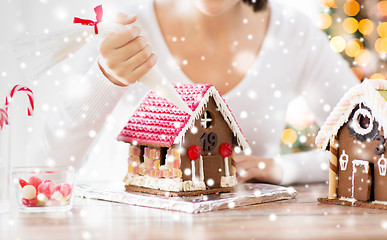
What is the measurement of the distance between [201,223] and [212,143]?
30cm

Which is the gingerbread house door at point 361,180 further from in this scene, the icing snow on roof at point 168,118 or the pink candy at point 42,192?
the pink candy at point 42,192

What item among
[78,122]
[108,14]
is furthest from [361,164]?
[108,14]

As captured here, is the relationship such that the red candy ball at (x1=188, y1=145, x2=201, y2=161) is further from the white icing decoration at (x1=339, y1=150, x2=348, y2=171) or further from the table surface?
the white icing decoration at (x1=339, y1=150, x2=348, y2=171)

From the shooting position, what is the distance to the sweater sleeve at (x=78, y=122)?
137 centimetres

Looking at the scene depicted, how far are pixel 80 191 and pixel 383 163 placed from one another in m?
0.67

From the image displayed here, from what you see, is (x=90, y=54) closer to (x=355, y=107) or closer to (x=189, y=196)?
(x=189, y=196)

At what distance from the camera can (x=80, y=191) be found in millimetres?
1174

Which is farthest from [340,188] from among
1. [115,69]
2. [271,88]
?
[271,88]

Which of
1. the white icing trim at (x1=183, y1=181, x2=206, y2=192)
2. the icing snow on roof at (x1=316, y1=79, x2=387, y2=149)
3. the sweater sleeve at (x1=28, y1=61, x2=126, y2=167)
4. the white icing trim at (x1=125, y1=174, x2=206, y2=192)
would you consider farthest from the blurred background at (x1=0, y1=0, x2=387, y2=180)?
the icing snow on roof at (x1=316, y1=79, x2=387, y2=149)

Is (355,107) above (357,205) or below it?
above

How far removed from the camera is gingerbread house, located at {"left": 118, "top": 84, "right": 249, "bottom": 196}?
1.08 meters

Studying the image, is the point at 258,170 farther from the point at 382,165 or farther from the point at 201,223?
the point at 201,223

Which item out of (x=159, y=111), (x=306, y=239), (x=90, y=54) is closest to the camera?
(x=306, y=239)

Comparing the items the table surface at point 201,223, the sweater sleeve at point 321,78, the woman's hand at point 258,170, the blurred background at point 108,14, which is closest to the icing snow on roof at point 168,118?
the table surface at point 201,223
